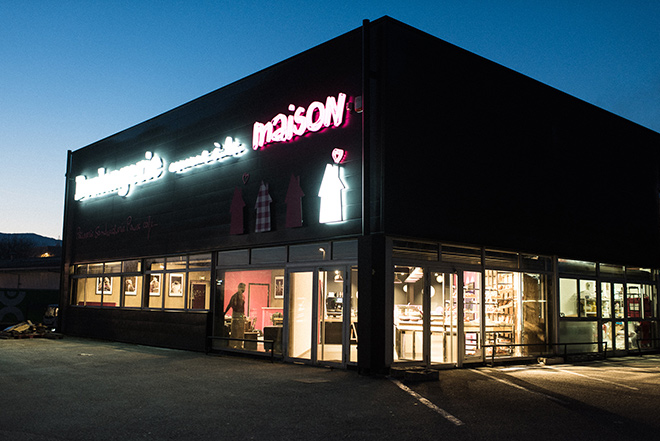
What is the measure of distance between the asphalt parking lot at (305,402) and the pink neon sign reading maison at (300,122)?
5.34 m

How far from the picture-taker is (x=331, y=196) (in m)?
12.6

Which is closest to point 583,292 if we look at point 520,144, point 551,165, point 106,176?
point 551,165

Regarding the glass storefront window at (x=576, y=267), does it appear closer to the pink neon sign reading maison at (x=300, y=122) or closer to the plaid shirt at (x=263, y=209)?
the pink neon sign reading maison at (x=300, y=122)

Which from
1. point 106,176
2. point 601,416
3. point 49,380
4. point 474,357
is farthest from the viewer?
point 106,176

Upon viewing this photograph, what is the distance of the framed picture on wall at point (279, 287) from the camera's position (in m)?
13.9

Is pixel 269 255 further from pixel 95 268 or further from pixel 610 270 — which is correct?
pixel 610 270

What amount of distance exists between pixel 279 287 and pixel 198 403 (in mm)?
5762

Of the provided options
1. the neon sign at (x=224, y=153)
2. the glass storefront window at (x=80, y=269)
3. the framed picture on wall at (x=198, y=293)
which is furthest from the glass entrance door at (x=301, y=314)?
the glass storefront window at (x=80, y=269)

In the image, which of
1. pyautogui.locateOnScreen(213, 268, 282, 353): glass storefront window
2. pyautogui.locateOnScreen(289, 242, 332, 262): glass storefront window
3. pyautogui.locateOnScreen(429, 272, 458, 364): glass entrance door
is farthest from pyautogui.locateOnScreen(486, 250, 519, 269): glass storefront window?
pyautogui.locateOnScreen(213, 268, 282, 353): glass storefront window

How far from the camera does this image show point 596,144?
17.1 metres

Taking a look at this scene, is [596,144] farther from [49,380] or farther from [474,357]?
[49,380]

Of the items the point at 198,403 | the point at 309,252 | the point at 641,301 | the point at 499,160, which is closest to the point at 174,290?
the point at 309,252

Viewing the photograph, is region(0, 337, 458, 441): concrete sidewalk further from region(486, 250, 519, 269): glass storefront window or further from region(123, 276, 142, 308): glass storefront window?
region(123, 276, 142, 308): glass storefront window

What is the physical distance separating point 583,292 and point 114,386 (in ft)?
41.5
